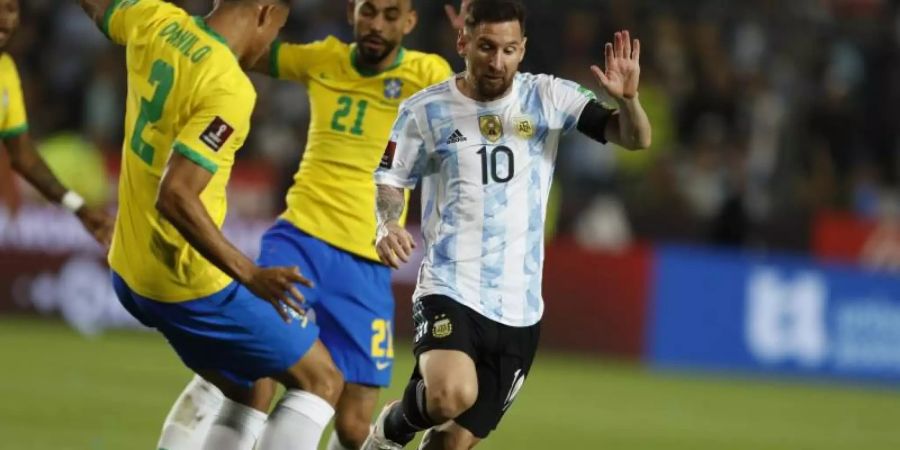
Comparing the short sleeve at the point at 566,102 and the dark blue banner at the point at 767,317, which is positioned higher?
the short sleeve at the point at 566,102

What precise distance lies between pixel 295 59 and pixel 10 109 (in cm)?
153

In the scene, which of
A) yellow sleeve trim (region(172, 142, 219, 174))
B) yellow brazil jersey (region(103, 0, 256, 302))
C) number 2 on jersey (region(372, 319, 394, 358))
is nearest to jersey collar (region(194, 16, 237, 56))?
yellow brazil jersey (region(103, 0, 256, 302))

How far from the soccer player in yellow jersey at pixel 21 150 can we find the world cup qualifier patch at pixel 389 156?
1491 millimetres

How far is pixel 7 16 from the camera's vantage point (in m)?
8.64

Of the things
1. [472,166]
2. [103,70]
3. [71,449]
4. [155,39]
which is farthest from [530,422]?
[103,70]

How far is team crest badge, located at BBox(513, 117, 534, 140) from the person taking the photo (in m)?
7.52

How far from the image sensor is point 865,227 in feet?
66.0

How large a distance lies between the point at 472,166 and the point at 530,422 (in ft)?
17.3

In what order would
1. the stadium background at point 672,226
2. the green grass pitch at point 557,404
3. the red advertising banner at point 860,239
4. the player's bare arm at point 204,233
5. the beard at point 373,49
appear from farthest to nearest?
the red advertising banner at point 860,239 < the stadium background at point 672,226 < the green grass pitch at point 557,404 < the beard at point 373,49 < the player's bare arm at point 204,233

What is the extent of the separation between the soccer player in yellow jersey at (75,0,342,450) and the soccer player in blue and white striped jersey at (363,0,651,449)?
0.56m

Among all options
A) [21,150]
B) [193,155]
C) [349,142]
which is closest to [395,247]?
[193,155]

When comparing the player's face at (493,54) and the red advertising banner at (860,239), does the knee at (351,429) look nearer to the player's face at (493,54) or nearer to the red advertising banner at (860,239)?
the player's face at (493,54)

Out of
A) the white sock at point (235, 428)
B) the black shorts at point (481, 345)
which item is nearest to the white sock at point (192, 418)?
the white sock at point (235, 428)

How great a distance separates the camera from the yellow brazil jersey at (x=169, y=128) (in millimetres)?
6621
